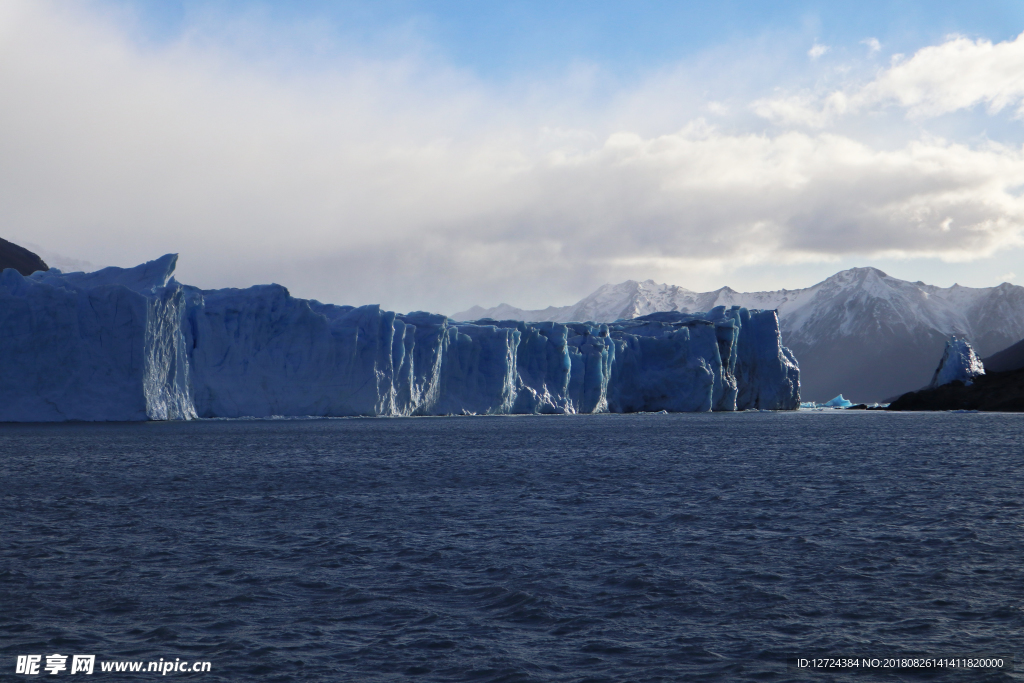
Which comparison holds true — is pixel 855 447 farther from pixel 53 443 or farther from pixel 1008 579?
pixel 53 443

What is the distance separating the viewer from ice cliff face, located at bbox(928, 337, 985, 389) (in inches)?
3374

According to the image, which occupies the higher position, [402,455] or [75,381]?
[75,381]

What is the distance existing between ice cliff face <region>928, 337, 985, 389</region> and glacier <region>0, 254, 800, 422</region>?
1758 cm

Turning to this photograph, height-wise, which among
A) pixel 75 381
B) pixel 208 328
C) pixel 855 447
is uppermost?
pixel 208 328

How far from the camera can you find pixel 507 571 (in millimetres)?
11758

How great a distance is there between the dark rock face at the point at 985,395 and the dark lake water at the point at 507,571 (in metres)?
68.4

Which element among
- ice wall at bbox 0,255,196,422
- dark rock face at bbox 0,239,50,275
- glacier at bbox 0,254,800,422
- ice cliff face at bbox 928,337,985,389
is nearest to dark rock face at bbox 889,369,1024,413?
ice cliff face at bbox 928,337,985,389

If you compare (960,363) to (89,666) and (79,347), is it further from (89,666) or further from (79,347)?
(89,666)

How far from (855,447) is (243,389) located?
37.5 metres

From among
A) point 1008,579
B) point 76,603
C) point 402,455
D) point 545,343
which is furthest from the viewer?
point 545,343

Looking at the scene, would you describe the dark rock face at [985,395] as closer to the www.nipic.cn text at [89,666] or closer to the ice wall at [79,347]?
the ice wall at [79,347]

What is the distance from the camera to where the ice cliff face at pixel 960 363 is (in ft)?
281

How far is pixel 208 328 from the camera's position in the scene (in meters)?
53.1

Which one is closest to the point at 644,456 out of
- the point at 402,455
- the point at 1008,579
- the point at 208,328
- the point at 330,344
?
the point at 402,455
